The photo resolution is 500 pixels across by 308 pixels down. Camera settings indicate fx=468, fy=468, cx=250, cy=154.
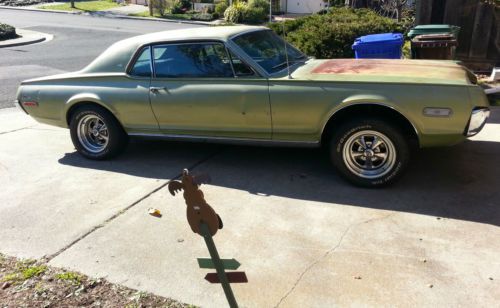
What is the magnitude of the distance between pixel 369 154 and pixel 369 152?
0.9 inches

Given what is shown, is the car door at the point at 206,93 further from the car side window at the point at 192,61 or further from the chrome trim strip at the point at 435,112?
the chrome trim strip at the point at 435,112

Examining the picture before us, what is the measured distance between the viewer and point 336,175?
489 cm

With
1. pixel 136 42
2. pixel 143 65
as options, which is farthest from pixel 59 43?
pixel 143 65

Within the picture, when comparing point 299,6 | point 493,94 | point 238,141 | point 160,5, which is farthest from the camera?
point 160,5

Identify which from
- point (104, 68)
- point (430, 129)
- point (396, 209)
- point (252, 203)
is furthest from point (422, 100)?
point (104, 68)

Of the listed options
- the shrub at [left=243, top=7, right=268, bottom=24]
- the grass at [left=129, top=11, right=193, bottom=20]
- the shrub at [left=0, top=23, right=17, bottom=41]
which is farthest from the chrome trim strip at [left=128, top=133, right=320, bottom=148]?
the grass at [left=129, top=11, right=193, bottom=20]

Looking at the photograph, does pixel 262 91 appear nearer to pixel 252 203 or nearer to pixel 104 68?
pixel 252 203

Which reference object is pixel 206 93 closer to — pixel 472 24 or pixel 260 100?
pixel 260 100

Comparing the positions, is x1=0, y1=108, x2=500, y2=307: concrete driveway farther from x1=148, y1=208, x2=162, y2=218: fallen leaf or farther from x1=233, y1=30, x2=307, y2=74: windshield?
x1=233, y1=30, x2=307, y2=74: windshield

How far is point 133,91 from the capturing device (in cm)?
526

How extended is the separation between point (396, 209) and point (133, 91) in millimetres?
3076

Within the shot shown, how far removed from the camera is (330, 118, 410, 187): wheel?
4.33m

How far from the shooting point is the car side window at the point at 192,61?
4930 millimetres

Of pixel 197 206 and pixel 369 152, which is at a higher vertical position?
pixel 197 206
